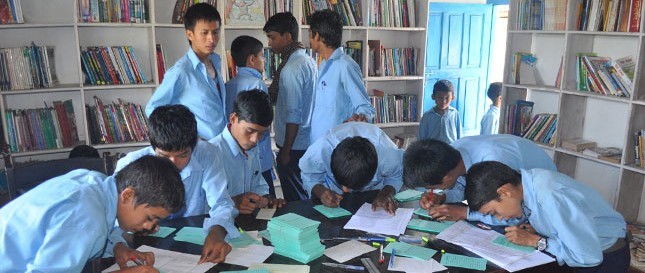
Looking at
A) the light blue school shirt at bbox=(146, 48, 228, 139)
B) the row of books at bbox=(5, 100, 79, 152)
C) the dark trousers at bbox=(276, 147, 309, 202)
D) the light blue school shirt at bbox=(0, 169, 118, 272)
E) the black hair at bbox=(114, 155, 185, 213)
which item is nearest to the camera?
the light blue school shirt at bbox=(0, 169, 118, 272)

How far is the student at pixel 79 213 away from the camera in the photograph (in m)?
1.35

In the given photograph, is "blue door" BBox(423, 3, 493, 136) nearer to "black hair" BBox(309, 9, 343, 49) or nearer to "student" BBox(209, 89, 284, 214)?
"black hair" BBox(309, 9, 343, 49)

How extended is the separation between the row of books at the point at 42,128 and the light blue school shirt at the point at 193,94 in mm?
1361

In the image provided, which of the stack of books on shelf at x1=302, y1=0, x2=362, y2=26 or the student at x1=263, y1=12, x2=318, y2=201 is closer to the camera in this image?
the student at x1=263, y1=12, x2=318, y2=201

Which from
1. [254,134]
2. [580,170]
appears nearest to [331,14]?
[254,134]

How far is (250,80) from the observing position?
3.12m

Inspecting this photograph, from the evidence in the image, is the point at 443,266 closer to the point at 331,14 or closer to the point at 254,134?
the point at 254,134

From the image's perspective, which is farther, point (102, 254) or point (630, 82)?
point (630, 82)

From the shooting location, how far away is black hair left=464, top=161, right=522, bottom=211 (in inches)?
75.8

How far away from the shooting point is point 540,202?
188 cm

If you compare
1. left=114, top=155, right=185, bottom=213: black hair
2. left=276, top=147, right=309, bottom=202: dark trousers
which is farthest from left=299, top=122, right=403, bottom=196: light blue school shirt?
left=114, top=155, right=185, bottom=213: black hair

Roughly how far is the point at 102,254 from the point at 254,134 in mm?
879

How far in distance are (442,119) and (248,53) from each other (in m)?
2.05

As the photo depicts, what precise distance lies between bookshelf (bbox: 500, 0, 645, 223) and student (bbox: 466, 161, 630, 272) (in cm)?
181
